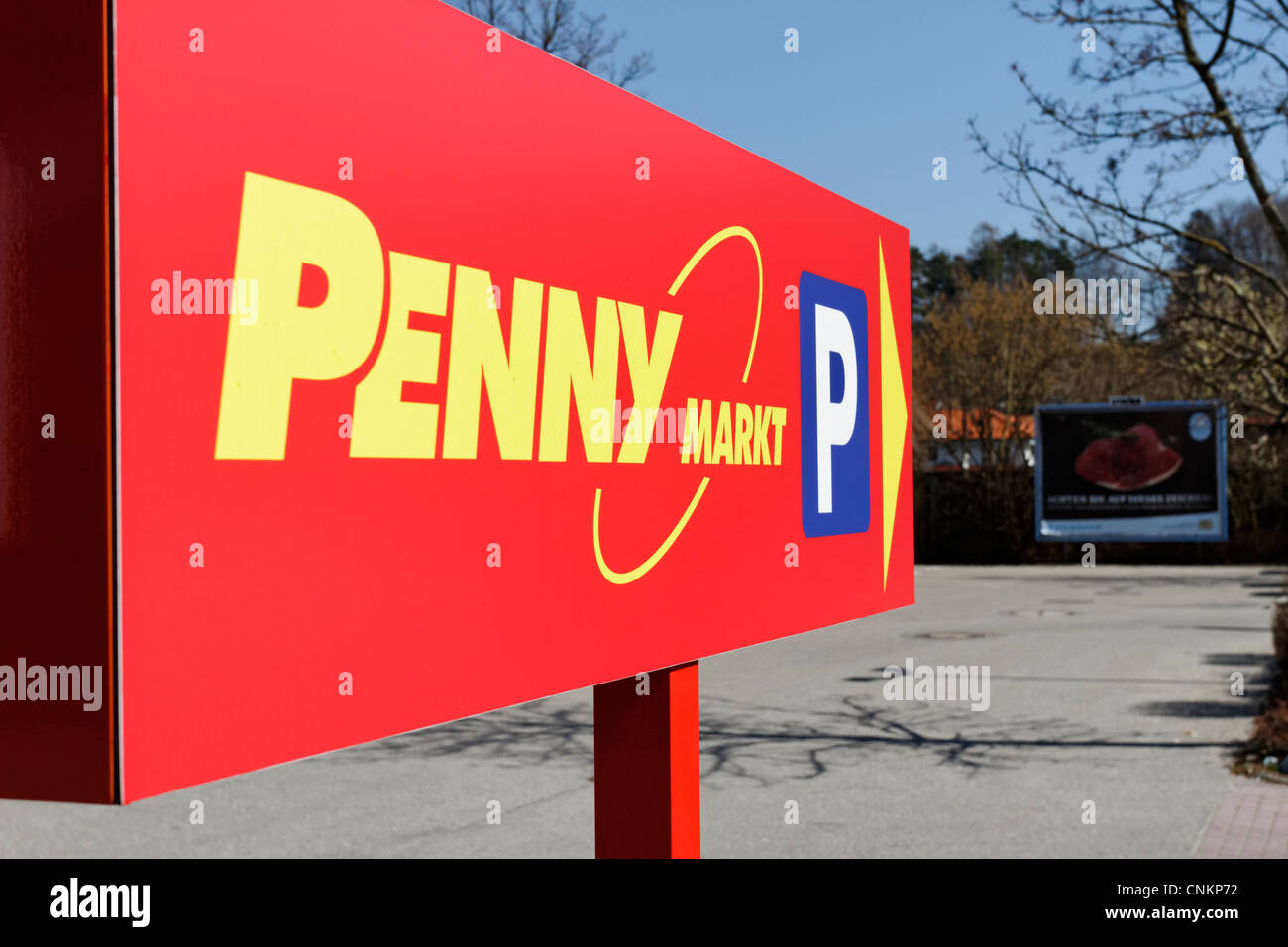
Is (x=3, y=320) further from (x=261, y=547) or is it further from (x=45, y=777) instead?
(x=45, y=777)

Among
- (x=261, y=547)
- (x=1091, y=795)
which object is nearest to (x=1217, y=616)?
(x=1091, y=795)

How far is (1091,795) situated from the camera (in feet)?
30.7

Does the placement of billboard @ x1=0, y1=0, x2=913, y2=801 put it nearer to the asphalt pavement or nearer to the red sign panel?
the red sign panel

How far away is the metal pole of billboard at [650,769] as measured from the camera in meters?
2.56

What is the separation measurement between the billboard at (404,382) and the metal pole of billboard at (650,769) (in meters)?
0.20

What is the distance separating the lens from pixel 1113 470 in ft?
107

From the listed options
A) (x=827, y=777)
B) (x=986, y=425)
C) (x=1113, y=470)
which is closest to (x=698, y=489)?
(x=827, y=777)

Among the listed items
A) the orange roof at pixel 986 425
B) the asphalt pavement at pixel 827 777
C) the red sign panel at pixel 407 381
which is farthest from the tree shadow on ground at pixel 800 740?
the orange roof at pixel 986 425

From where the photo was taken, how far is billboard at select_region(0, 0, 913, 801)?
4.15 feet

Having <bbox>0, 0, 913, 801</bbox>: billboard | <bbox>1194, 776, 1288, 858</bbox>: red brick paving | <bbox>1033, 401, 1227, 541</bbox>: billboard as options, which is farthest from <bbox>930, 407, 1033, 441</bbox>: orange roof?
<bbox>0, 0, 913, 801</bbox>: billboard

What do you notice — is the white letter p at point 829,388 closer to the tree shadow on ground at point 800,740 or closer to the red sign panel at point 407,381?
the red sign panel at point 407,381

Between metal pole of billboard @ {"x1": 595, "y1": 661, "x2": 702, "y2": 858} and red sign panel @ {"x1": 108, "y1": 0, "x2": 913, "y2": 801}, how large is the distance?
7.4 inches

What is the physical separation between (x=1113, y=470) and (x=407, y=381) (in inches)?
1305
